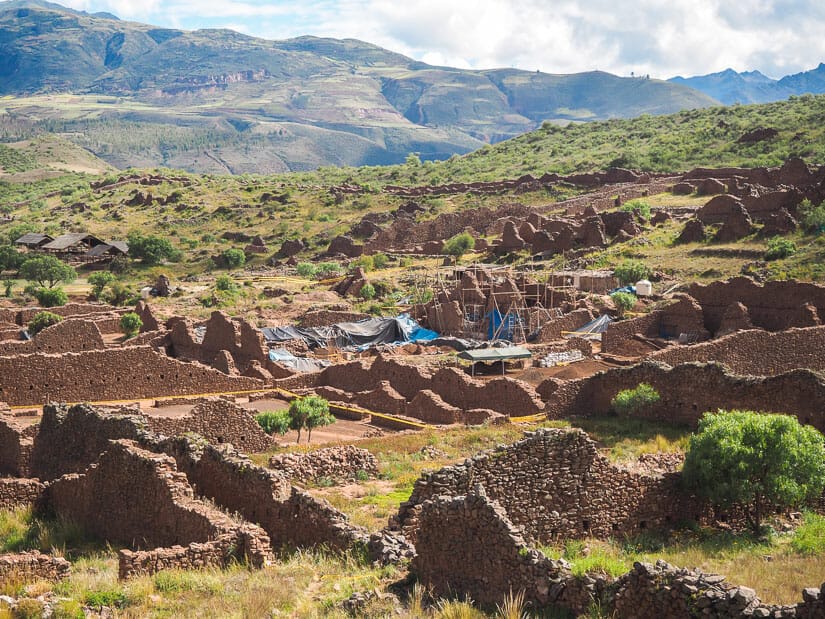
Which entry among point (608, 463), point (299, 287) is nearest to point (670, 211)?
point (299, 287)

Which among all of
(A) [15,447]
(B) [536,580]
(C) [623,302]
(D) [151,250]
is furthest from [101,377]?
(D) [151,250]

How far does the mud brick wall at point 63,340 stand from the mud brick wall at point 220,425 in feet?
40.6

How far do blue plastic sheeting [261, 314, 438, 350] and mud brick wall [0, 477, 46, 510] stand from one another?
1019 inches

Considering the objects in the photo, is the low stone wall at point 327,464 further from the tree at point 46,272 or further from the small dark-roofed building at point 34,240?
the small dark-roofed building at point 34,240

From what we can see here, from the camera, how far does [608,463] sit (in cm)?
1296

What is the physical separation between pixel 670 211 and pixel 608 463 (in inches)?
2014

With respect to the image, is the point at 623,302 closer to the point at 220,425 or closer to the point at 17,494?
the point at 220,425

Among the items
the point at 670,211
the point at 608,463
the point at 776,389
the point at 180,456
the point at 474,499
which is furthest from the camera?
the point at 670,211

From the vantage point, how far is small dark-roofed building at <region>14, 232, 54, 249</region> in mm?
79562

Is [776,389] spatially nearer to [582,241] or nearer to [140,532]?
[140,532]

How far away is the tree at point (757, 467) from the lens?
44.0ft

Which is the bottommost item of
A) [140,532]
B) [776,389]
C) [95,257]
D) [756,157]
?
[95,257]

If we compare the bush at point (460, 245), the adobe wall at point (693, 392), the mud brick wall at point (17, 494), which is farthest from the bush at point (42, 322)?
the bush at point (460, 245)

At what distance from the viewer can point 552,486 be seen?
1266cm
